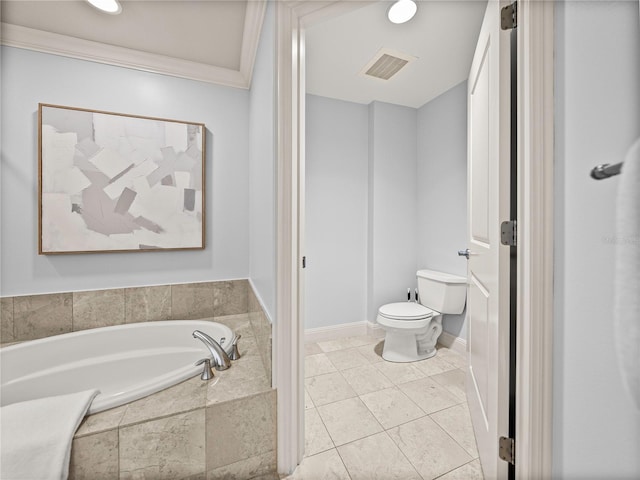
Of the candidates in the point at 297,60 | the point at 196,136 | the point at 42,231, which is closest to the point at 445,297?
the point at 297,60

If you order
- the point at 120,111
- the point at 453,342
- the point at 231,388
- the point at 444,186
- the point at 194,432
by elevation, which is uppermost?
the point at 120,111

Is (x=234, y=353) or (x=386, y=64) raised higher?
(x=386, y=64)

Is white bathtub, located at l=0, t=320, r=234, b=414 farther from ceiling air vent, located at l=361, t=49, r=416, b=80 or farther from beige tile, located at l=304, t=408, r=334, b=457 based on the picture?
ceiling air vent, located at l=361, t=49, r=416, b=80

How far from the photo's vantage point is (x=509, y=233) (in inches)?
37.1

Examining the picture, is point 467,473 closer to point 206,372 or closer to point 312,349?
point 206,372

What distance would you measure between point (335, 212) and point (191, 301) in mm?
1422

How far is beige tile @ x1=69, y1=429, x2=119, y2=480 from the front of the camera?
965 mm

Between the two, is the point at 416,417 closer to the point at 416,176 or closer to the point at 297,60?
the point at 297,60

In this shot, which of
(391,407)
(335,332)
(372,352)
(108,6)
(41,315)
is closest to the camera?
(108,6)

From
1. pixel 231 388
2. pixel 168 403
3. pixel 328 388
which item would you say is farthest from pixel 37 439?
pixel 328 388

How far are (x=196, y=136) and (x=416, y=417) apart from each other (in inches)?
90.8

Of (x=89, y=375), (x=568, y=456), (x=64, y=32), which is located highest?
(x=64, y=32)

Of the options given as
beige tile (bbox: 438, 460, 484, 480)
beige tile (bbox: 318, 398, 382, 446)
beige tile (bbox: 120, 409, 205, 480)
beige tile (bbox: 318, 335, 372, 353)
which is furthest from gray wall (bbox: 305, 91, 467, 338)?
beige tile (bbox: 120, 409, 205, 480)

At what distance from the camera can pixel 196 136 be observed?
205 cm
